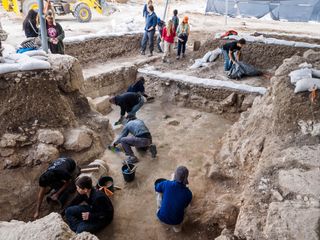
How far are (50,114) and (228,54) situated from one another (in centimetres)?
613

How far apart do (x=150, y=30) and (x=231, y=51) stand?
3.33m

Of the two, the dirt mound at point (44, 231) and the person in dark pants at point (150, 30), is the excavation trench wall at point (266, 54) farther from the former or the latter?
the dirt mound at point (44, 231)

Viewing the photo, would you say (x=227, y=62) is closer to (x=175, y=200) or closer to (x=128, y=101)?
(x=128, y=101)

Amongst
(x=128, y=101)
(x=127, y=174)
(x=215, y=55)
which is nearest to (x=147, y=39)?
(x=215, y=55)

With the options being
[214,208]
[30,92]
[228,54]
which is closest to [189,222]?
[214,208]

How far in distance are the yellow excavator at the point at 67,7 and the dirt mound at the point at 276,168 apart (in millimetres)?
11431

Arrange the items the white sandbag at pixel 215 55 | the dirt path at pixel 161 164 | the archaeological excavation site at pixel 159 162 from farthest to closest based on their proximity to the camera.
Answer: the white sandbag at pixel 215 55 → the dirt path at pixel 161 164 → the archaeological excavation site at pixel 159 162

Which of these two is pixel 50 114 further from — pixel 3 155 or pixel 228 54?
pixel 228 54

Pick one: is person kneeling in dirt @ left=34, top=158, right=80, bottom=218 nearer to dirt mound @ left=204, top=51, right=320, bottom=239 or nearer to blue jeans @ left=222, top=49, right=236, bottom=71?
dirt mound @ left=204, top=51, right=320, bottom=239

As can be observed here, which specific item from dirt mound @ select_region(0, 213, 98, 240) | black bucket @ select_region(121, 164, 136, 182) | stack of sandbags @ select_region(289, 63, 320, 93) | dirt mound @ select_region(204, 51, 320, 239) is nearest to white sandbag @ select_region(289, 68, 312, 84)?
stack of sandbags @ select_region(289, 63, 320, 93)

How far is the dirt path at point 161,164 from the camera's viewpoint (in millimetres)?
4008

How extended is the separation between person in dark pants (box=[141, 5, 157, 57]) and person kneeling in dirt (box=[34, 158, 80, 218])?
7.34 metres

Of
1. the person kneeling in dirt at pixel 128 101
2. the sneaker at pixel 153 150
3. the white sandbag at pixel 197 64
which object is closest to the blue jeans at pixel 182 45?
the white sandbag at pixel 197 64

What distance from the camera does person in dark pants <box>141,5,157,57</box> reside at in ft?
33.2
